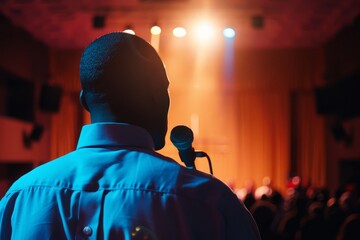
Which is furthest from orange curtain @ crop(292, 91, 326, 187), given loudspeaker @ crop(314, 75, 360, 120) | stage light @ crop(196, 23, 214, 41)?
stage light @ crop(196, 23, 214, 41)

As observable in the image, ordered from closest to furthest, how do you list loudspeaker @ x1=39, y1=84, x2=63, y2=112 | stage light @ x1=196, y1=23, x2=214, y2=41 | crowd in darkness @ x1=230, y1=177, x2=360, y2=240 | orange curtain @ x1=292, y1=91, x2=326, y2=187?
crowd in darkness @ x1=230, y1=177, x2=360, y2=240 → stage light @ x1=196, y1=23, x2=214, y2=41 → loudspeaker @ x1=39, y1=84, x2=63, y2=112 → orange curtain @ x1=292, y1=91, x2=326, y2=187

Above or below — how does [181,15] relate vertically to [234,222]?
above

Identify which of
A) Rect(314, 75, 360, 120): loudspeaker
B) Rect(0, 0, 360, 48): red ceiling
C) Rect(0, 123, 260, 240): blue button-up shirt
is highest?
Rect(0, 0, 360, 48): red ceiling

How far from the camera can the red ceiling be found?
802 centimetres

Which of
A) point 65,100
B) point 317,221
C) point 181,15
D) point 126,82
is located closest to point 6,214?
point 126,82

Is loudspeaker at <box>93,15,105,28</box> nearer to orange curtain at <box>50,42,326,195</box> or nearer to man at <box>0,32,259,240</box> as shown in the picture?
orange curtain at <box>50,42,326,195</box>

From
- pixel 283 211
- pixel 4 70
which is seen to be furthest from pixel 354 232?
pixel 4 70

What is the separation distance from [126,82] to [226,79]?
34.6ft

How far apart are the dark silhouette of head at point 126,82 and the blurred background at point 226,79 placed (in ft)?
23.4

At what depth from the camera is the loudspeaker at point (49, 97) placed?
9773mm

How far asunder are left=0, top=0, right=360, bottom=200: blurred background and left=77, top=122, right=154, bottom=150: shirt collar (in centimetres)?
717

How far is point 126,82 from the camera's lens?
2.95 feet

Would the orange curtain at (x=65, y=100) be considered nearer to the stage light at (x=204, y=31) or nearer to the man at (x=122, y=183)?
the stage light at (x=204, y=31)

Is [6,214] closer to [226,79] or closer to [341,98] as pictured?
[341,98]
